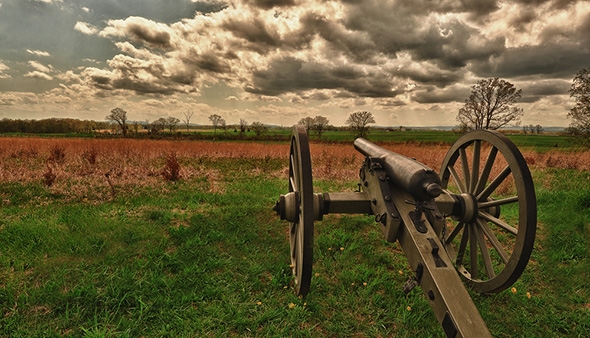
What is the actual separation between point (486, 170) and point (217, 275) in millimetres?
3130

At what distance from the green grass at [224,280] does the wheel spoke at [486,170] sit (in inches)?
45.5

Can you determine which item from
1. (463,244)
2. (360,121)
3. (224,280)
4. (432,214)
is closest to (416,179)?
(432,214)

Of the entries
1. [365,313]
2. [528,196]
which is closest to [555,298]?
[528,196]

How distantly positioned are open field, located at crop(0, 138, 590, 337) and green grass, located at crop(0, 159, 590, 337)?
0.01 metres

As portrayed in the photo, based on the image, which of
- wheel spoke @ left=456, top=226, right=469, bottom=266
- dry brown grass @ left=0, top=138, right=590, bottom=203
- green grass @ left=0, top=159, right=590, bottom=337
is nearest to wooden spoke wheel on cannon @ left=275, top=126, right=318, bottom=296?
green grass @ left=0, top=159, right=590, bottom=337

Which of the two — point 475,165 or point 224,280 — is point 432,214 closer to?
point 475,165

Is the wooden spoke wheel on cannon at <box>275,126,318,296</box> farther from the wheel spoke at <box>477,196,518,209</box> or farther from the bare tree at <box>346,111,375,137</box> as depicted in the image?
the bare tree at <box>346,111,375,137</box>

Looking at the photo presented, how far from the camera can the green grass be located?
2564 millimetres

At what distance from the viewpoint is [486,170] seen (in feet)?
9.54

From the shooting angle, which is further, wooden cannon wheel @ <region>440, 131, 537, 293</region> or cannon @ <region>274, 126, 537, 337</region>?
wooden cannon wheel @ <region>440, 131, 537, 293</region>

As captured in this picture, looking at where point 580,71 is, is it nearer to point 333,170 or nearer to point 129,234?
point 333,170

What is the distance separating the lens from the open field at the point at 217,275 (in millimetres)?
2578

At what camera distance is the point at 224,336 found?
2418 mm

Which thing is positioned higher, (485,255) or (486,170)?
(486,170)
